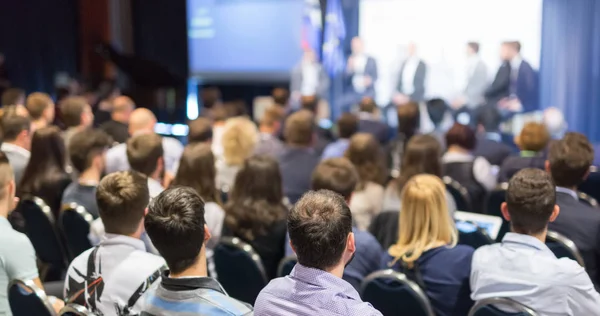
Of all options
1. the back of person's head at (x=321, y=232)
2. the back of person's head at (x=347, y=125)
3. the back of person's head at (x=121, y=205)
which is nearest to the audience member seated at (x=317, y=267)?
the back of person's head at (x=321, y=232)

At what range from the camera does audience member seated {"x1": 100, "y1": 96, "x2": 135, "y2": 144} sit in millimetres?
6195

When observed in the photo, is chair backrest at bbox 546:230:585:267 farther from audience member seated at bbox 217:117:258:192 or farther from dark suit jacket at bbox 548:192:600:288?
audience member seated at bbox 217:117:258:192

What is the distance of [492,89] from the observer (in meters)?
8.27

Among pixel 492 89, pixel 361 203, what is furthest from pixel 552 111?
pixel 361 203

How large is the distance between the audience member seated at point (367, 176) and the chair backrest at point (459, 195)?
1.60ft

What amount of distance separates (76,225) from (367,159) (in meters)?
2.02

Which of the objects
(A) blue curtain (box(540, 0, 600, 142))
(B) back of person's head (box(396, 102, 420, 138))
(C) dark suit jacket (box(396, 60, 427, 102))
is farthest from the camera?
(C) dark suit jacket (box(396, 60, 427, 102))

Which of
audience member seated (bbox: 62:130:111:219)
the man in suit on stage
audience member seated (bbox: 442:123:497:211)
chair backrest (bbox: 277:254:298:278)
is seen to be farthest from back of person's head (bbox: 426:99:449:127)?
chair backrest (bbox: 277:254:298:278)

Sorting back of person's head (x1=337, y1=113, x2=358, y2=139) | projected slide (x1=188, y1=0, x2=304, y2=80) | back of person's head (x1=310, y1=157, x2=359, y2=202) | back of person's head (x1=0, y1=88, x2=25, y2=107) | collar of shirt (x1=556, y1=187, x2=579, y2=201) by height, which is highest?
projected slide (x1=188, y1=0, x2=304, y2=80)

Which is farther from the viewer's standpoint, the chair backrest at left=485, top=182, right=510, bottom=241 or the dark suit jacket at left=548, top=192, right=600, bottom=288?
the chair backrest at left=485, top=182, right=510, bottom=241

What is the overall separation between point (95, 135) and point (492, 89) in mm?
5433

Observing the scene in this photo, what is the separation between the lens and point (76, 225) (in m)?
3.87

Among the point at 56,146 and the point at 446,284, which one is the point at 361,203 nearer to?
the point at 446,284

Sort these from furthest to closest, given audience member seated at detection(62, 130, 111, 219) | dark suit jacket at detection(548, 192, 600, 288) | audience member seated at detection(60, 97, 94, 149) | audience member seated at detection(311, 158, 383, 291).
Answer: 1. audience member seated at detection(60, 97, 94, 149)
2. audience member seated at detection(62, 130, 111, 219)
3. dark suit jacket at detection(548, 192, 600, 288)
4. audience member seated at detection(311, 158, 383, 291)
